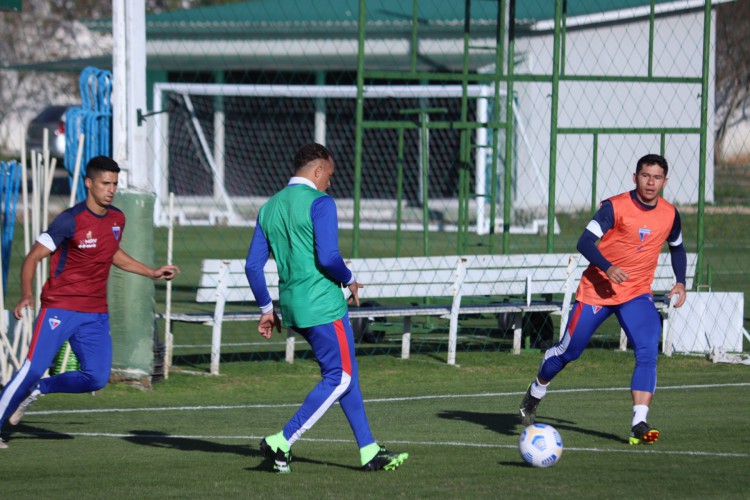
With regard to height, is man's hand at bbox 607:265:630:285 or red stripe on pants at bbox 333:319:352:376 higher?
man's hand at bbox 607:265:630:285

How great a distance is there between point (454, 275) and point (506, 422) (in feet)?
12.0

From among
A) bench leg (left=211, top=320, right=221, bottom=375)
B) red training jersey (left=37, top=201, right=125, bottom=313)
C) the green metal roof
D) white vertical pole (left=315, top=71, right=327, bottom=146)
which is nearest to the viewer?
red training jersey (left=37, top=201, right=125, bottom=313)

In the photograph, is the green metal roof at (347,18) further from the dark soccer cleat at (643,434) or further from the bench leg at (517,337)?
the dark soccer cleat at (643,434)

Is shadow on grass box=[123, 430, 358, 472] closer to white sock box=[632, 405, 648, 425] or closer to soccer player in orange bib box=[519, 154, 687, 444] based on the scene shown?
white sock box=[632, 405, 648, 425]

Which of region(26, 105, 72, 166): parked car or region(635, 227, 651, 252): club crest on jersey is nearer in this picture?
region(635, 227, 651, 252): club crest on jersey

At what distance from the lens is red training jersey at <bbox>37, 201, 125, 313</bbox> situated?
27.1 feet

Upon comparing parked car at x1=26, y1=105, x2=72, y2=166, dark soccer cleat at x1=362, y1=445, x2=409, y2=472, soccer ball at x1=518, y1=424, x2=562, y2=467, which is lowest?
dark soccer cleat at x1=362, y1=445, x2=409, y2=472

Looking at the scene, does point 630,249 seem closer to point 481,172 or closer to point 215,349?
point 215,349

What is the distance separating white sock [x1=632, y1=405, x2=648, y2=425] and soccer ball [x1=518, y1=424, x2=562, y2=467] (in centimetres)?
101

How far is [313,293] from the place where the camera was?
7.11m

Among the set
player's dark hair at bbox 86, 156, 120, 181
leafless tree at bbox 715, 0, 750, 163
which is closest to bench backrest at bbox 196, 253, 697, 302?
player's dark hair at bbox 86, 156, 120, 181

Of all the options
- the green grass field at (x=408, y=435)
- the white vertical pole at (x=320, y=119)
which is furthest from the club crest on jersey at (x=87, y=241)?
the white vertical pole at (x=320, y=119)

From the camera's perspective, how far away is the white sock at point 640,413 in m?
8.04

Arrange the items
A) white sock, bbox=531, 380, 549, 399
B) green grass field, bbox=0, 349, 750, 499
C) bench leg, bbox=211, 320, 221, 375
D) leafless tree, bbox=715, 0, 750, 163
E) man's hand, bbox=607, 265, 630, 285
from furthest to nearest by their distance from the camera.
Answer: leafless tree, bbox=715, 0, 750, 163
bench leg, bbox=211, 320, 221, 375
white sock, bbox=531, 380, 549, 399
man's hand, bbox=607, 265, 630, 285
green grass field, bbox=0, 349, 750, 499
